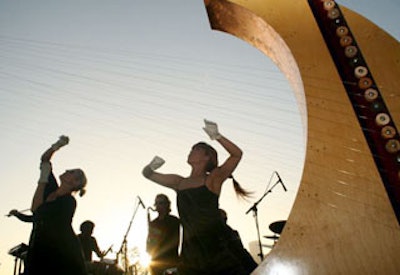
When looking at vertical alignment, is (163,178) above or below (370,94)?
below

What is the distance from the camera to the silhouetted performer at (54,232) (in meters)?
2.48

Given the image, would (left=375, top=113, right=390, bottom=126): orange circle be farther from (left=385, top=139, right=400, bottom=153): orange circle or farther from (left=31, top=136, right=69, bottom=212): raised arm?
(left=31, top=136, right=69, bottom=212): raised arm

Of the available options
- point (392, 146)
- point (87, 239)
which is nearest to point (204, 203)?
point (392, 146)

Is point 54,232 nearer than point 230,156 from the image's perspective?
No

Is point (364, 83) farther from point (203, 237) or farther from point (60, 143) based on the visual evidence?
point (60, 143)

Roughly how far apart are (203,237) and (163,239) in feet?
7.07

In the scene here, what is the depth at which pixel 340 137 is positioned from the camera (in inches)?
53.2

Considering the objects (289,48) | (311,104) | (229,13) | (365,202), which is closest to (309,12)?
(289,48)

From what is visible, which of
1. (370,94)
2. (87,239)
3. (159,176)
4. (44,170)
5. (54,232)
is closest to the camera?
(370,94)

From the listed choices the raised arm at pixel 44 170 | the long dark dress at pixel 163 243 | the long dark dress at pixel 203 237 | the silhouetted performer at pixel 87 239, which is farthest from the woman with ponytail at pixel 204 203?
the silhouetted performer at pixel 87 239

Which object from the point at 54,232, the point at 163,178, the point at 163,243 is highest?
the point at 163,178

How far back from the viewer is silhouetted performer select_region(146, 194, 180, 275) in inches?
156

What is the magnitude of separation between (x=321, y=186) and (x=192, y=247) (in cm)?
120

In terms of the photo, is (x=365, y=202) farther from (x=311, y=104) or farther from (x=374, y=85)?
(x=374, y=85)
